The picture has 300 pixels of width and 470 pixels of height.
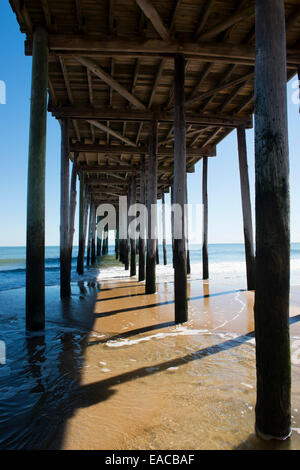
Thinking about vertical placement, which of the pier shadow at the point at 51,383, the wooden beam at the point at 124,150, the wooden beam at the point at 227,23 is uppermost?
the wooden beam at the point at 227,23

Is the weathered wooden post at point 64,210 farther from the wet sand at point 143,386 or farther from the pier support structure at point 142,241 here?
the pier support structure at point 142,241

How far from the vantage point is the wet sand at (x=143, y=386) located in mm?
2174

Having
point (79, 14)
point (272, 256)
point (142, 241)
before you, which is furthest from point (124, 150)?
point (272, 256)

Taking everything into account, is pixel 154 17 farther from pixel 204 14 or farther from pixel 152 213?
pixel 152 213

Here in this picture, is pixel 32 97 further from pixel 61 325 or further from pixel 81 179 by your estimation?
pixel 81 179

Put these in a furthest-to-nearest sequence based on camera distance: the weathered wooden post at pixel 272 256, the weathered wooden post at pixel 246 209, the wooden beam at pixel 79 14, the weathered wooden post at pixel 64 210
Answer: the weathered wooden post at pixel 246 209, the weathered wooden post at pixel 64 210, the wooden beam at pixel 79 14, the weathered wooden post at pixel 272 256

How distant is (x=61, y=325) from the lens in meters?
5.43

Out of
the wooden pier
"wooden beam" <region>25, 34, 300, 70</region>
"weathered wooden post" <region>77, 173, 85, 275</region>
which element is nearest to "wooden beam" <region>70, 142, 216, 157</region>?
the wooden pier

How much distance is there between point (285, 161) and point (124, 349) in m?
3.16

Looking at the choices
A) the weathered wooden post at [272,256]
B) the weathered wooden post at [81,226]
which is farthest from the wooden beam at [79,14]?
the weathered wooden post at [81,226]

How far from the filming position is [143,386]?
296 centimetres

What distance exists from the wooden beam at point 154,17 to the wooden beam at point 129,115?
2957 millimetres

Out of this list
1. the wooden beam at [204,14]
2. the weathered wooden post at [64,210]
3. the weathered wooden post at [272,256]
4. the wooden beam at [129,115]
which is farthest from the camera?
the wooden beam at [129,115]

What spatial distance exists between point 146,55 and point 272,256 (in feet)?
17.9
